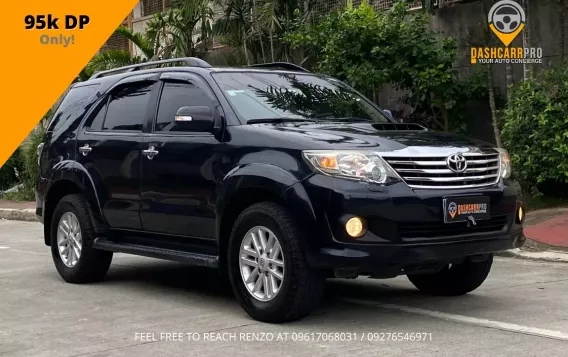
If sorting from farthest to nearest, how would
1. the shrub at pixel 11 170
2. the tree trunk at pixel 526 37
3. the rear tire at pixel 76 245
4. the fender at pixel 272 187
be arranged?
the shrub at pixel 11 170, the tree trunk at pixel 526 37, the rear tire at pixel 76 245, the fender at pixel 272 187

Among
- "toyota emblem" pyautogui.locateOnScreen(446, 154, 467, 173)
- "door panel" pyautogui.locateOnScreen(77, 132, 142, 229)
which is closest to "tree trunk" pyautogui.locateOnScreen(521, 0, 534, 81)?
"toyota emblem" pyautogui.locateOnScreen(446, 154, 467, 173)

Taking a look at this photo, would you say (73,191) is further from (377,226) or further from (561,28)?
(561,28)

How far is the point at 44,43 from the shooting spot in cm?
2391

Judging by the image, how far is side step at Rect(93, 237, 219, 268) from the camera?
6.42 metres

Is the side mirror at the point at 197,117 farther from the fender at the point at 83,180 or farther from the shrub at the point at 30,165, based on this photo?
the shrub at the point at 30,165

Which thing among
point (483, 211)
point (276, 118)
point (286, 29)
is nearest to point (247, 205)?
point (276, 118)

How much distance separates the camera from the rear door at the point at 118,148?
7242 mm

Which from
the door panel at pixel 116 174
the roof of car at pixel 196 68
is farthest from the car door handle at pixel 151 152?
the roof of car at pixel 196 68

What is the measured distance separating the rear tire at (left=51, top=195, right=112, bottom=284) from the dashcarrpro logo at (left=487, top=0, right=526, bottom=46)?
7.26 meters

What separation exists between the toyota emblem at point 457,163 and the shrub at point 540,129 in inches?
205

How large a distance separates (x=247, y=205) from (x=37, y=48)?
61.5ft

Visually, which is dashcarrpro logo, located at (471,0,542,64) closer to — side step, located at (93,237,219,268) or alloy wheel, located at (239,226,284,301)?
side step, located at (93,237,219,268)

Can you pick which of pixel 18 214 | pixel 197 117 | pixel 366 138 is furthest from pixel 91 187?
pixel 18 214

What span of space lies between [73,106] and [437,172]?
13.8 ft
